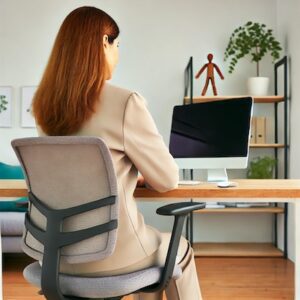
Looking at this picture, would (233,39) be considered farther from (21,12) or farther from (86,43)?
(86,43)

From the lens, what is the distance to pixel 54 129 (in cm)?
177

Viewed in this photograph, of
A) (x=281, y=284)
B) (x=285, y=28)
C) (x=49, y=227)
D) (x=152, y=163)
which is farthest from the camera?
(x=285, y=28)

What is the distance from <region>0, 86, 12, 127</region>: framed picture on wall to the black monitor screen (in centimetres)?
286

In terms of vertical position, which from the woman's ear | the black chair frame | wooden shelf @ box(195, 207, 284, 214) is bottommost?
wooden shelf @ box(195, 207, 284, 214)

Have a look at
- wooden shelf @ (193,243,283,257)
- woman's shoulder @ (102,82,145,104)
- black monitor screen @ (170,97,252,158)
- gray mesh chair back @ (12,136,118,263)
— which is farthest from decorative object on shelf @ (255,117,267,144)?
gray mesh chair back @ (12,136,118,263)

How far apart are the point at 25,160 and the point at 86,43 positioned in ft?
1.35

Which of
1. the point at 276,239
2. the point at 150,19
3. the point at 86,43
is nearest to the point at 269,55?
the point at 150,19

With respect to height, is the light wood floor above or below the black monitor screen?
below

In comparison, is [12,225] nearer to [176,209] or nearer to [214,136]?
[214,136]

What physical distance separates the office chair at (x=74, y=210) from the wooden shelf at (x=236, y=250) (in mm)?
3099

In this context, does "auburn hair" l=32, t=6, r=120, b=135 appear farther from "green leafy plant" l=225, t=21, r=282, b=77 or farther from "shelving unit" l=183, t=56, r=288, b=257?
"green leafy plant" l=225, t=21, r=282, b=77

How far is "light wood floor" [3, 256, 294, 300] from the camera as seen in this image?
11.4 ft

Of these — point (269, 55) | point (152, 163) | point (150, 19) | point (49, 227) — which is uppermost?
point (150, 19)

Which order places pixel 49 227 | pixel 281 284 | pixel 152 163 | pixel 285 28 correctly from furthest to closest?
1. pixel 285 28
2. pixel 281 284
3. pixel 152 163
4. pixel 49 227
